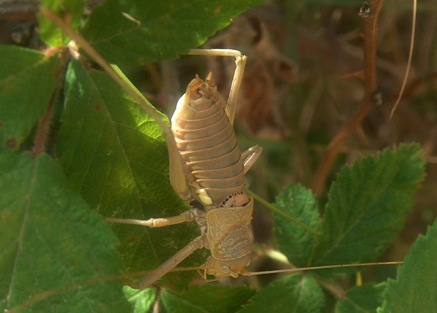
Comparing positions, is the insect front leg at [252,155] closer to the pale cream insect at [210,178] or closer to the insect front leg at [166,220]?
the pale cream insect at [210,178]

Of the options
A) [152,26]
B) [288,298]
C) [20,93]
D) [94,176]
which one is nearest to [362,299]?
[288,298]

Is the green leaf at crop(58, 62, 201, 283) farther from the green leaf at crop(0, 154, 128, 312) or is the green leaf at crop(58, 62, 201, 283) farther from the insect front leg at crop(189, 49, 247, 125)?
the insect front leg at crop(189, 49, 247, 125)

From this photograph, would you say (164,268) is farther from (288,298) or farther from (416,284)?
(416,284)

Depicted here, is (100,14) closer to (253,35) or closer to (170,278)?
(170,278)

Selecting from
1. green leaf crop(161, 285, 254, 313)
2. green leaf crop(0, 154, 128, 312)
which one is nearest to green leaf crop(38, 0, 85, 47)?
A: green leaf crop(0, 154, 128, 312)

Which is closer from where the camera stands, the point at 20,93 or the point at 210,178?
the point at 20,93

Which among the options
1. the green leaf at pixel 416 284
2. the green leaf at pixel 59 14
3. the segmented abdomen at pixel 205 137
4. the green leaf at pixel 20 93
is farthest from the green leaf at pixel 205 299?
the green leaf at pixel 59 14
